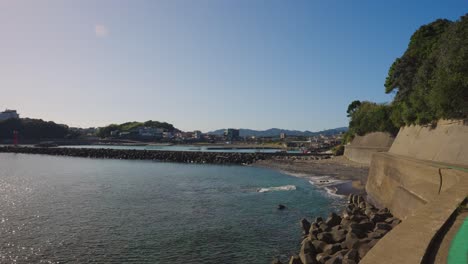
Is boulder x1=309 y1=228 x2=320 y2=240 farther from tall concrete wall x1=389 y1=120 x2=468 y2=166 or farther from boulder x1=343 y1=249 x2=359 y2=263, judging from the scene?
tall concrete wall x1=389 y1=120 x2=468 y2=166

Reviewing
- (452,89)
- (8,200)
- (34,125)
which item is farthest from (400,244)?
(34,125)

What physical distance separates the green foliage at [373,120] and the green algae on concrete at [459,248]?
39450 mm

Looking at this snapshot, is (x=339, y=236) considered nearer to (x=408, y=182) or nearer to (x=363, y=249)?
(x=363, y=249)

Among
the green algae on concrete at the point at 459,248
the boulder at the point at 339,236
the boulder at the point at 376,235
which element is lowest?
the boulder at the point at 339,236

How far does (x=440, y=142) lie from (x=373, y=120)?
96.3 feet

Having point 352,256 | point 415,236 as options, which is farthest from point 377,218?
point 415,236

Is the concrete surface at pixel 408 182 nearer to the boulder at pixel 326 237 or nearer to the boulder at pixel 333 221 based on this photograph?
the boulder at pixel 333 221

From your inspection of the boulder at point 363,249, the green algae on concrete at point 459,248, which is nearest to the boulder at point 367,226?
the boulder at point 363,249

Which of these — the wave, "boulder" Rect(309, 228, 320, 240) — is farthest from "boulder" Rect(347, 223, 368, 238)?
the wave

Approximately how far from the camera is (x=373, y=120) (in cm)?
4803

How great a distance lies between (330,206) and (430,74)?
11935 millimetres

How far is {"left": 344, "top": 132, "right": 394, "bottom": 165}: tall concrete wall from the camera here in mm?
44125

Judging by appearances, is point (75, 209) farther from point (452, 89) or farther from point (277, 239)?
point (452, 89)

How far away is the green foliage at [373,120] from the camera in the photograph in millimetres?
44469
